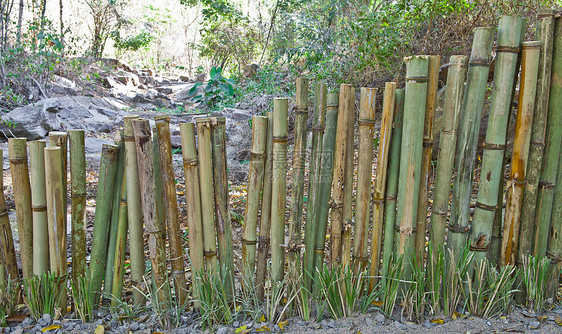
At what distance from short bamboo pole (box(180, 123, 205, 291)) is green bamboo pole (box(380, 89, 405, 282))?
706 mm

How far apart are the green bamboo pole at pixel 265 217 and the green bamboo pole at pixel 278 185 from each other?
23mm

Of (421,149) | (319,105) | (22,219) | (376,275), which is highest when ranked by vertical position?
(319,105)

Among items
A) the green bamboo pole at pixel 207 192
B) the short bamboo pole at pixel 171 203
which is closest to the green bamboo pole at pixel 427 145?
the green bamboo pole at pixel 207 192

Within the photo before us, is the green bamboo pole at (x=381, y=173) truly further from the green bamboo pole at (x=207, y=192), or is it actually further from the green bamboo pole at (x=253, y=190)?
the green bamboo pole at (x=207, y=192)

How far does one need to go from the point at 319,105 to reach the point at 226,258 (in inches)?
28.0

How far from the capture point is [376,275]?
5.70ft

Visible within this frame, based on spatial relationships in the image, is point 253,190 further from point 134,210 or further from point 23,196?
point 23,196

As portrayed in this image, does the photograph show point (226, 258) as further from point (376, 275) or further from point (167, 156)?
point (376, 275)

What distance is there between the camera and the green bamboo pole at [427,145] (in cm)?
159

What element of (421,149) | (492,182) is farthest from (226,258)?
(492,182)

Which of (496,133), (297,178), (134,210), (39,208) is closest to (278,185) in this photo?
(297,178)

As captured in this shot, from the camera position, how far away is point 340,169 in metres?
1.66

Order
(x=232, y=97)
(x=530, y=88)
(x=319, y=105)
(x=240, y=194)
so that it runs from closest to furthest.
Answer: (x=530, y=88)
(x=319, y=105)
(x=240, y=194)
(x=232, y=97)

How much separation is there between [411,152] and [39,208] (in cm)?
144
